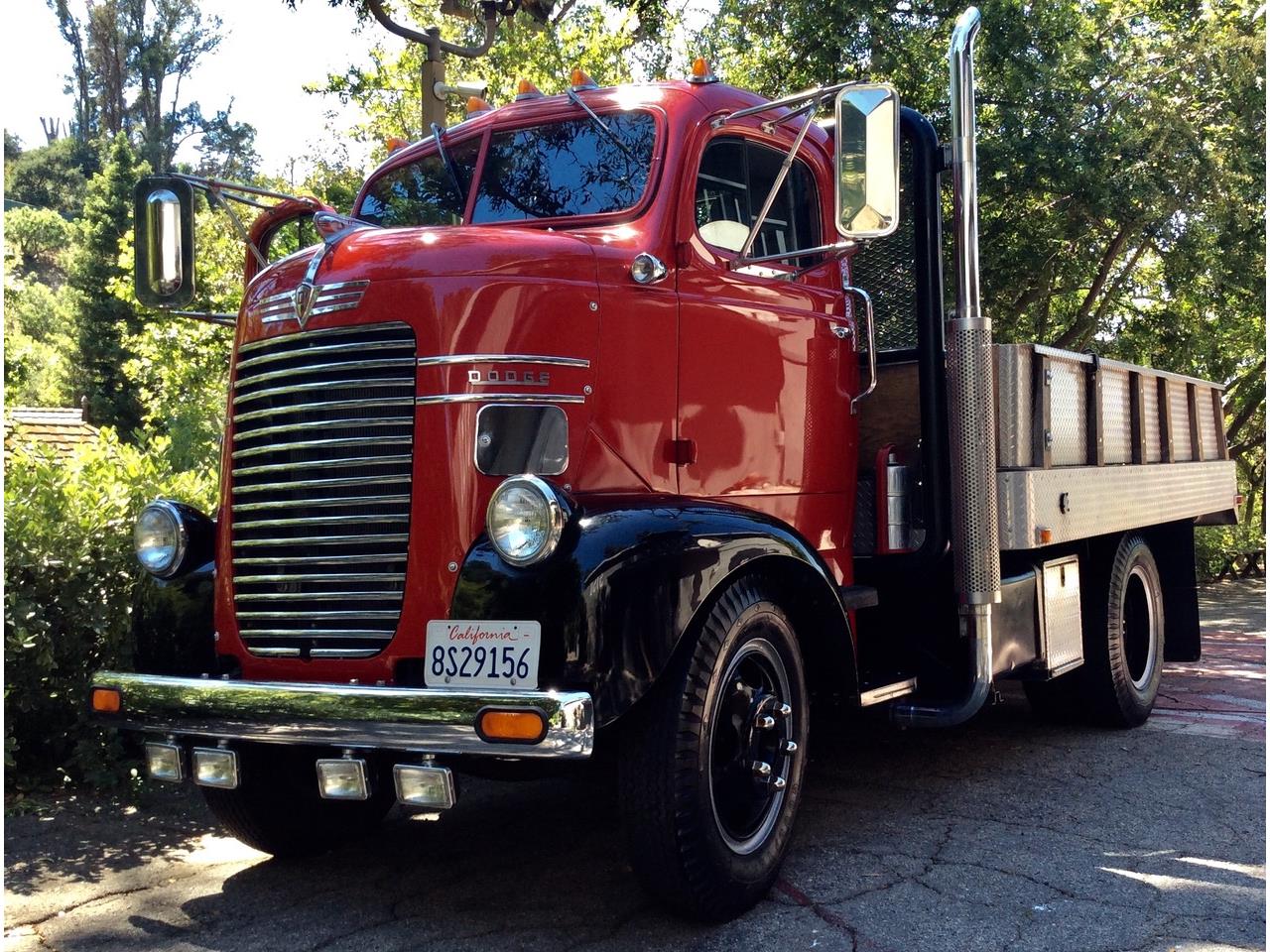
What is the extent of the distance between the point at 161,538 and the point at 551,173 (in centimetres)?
184

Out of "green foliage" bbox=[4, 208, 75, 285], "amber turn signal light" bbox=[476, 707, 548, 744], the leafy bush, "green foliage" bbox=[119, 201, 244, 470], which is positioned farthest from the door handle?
"green foliage" bbox=[4, 208, 75, 285]

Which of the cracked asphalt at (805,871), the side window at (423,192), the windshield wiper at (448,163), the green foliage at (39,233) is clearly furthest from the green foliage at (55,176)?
the cracked asphalt at (805,871)

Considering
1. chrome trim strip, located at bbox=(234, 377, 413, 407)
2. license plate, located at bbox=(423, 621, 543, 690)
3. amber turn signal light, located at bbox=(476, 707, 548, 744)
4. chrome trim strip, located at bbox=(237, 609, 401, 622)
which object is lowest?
amber turn signal light, located at bbox=(476, 707, 548, 744)

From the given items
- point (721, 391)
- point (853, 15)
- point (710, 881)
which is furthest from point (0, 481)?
point (853, 15)

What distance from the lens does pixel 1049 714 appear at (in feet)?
22.4

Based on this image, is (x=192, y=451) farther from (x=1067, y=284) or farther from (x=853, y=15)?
(x=1067, y=284)

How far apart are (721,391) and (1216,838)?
249 centimetres

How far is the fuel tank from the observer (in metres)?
3.77

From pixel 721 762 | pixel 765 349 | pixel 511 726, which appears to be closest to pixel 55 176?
pixel 765 349

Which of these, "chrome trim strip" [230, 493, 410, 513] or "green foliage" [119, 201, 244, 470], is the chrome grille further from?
"green foliage" [119, 201, 244, 470]

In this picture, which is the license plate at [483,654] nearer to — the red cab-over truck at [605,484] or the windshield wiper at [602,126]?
the red cab-over truck at [605,484]

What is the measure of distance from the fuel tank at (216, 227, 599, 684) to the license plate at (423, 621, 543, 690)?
0.33 feet

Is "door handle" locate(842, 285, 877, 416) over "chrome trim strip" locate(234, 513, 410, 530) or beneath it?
over

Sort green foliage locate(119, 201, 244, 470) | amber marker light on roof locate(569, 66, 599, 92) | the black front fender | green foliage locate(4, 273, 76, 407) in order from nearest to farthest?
the black front fender → amber marker light on roof locate(569, 66, 599, 92) → green foliage locate(119, 201, 244, 470) → green foliage locate(4, 273, 76, 407)
